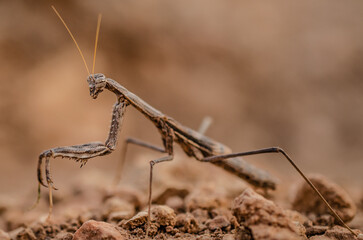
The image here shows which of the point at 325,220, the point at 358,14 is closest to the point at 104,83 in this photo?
the point at 325,220

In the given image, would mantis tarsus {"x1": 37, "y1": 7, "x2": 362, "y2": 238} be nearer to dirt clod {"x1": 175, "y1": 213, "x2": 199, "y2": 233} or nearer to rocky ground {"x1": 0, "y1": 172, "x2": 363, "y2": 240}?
rocky ground {"x1": 0, "y1": 172, "x2": 363, "y2": 240}

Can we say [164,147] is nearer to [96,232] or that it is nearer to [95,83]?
[95,83]

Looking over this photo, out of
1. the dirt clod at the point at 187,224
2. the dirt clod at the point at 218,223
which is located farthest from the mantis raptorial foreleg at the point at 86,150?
the dirt clod at the point at 218,223

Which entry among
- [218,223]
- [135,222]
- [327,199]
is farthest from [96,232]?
[327,199]

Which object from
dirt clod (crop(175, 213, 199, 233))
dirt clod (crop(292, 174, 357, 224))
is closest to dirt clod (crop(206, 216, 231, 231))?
dirt clod (crop(175, 213, 199, 233))

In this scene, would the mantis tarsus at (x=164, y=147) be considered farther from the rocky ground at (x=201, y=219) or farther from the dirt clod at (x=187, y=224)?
the dirt clod at (x=187, y=224)

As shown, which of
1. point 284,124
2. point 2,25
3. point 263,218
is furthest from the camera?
point 284,124

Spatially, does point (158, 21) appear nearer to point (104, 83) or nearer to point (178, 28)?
point (178, 28)
